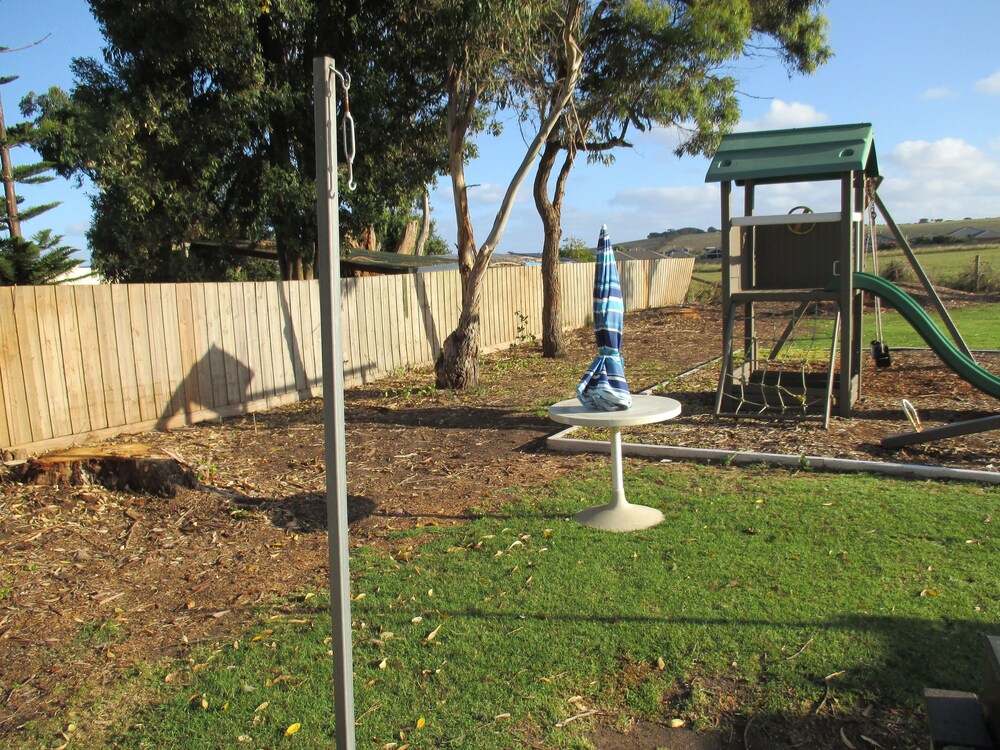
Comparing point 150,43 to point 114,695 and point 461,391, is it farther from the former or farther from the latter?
point 114,695

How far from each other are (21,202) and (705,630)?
16656 mm

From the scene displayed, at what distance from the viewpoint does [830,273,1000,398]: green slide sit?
8125 mm

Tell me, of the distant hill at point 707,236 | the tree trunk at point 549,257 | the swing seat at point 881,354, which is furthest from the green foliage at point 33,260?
the distant hill at point 707,236

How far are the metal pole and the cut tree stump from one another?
423 cm

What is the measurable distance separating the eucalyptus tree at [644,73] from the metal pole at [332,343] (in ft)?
34.6

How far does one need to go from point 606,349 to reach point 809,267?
5.60m

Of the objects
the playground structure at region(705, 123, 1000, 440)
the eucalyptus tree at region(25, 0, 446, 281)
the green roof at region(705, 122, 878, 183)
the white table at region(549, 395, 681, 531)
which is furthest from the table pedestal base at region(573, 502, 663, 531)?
the eucalyptus tree at region(25, 0, 446, 281)

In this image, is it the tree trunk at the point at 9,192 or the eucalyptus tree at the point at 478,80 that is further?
the tree trunk at the point at 9,192

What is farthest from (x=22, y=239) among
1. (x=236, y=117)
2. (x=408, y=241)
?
(x=408, y=241)

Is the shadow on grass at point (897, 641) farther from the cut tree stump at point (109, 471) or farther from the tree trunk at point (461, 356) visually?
the tree trunk at point (461, 356)

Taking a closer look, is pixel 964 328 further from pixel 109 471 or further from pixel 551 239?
pixel 109 471

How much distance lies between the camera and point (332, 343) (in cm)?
237

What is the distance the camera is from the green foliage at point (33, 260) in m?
13.7

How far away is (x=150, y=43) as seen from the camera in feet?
38.8
